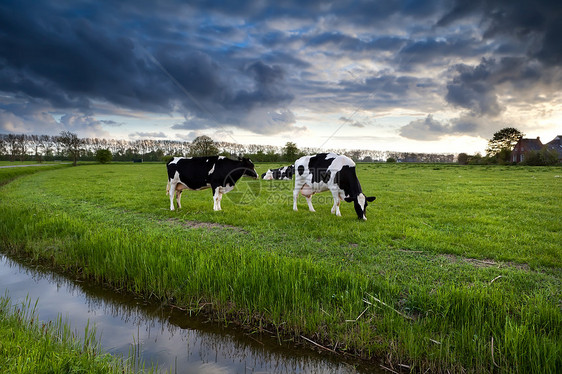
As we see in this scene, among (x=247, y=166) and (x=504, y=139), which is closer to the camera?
(x=247, y=166)

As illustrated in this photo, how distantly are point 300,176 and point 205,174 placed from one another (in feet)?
13.7

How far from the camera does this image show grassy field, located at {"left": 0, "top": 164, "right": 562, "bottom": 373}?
3.71m

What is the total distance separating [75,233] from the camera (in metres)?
8.30

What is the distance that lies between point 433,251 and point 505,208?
27.3 ft

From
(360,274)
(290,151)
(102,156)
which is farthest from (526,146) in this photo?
(102,156)

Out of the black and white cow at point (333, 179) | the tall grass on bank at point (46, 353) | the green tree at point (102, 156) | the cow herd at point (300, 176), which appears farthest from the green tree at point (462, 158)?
the green tree at point (102, 156)

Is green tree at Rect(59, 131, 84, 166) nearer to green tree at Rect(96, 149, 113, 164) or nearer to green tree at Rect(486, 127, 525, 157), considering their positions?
green tree at Rect(96, 149, 113, 164)

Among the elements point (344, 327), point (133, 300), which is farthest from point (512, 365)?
point (133, 300)

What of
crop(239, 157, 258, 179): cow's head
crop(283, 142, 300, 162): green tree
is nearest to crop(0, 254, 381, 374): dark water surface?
crop(239, 157, 258, 179): cow's head

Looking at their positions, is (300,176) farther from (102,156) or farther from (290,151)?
(102,156)

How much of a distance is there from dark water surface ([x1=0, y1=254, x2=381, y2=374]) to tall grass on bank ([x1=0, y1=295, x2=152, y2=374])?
0.46 m

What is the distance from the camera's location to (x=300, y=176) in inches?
482

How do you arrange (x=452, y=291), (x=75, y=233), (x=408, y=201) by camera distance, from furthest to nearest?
(x=408, y=201)
(x=75, y=233)
(x=452, y=291)

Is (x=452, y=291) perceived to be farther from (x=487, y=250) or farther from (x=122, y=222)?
(x=122, y=222)
